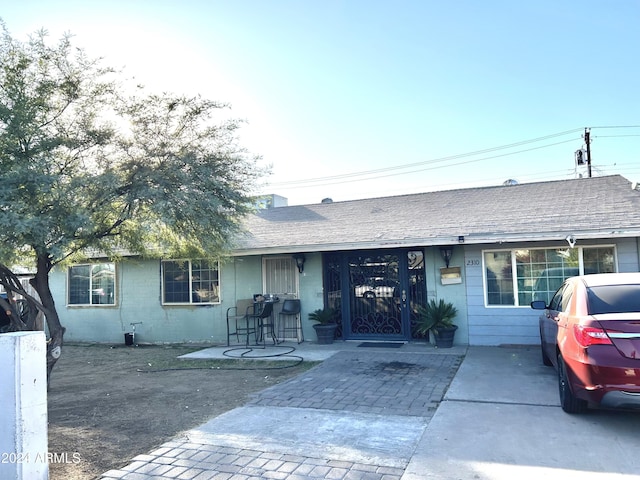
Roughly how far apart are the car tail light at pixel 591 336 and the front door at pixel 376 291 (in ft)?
18.5

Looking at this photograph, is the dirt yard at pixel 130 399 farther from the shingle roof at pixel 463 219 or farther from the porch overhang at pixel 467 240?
the shingle roof at pixel 463 219

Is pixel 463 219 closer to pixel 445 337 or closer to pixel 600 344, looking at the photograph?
pixel 445 337

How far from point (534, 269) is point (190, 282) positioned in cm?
818

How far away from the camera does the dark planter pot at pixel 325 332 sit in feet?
33.0

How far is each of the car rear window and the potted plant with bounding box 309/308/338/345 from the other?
612 centimetres

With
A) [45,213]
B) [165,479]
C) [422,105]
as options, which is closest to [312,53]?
[422,105]

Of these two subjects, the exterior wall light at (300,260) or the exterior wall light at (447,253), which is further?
the exterior wall light at (300,260)

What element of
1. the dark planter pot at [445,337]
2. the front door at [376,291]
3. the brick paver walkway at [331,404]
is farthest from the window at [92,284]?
the dark planter pot at [445,337]

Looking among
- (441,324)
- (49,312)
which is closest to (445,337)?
(441,324)

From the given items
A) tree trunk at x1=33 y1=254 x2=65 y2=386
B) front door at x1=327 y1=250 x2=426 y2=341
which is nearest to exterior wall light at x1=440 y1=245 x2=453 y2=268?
front door at x1=327 y1=250 x2=426 y2=341

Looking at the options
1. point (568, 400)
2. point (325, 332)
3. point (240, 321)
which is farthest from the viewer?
point (240, 321)

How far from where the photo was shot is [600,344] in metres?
4.09

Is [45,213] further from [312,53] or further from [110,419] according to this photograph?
[312,53]

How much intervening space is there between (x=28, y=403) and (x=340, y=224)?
8.44m
